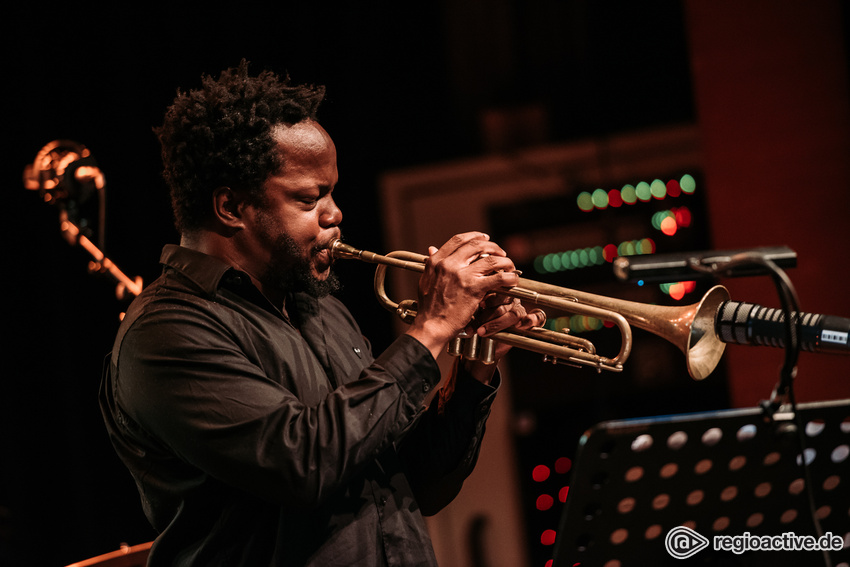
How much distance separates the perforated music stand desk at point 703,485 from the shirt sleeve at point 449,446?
77 centimetres

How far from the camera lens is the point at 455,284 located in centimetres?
226

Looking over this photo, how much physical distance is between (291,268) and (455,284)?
1.55 ft

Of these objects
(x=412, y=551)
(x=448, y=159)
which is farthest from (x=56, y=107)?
(x=412, y=551)

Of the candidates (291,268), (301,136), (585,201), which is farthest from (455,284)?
(585,201)

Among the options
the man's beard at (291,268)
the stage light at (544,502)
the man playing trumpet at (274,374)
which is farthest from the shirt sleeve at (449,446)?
Answer: the stage light at (544,502)

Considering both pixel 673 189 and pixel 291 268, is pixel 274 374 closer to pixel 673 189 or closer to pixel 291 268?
pixel 291 268

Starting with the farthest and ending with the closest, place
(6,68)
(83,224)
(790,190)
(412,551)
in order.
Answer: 1. (6,68)
2. (790,190)
3. (83,224)
4. (412,551)

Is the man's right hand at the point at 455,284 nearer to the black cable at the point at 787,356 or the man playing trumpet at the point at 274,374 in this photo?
the man playing trumpet at the point at 274,374

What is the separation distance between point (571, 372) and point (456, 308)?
152 inches

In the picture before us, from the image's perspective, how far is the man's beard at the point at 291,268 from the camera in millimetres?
2375

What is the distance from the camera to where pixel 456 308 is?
7.34 ft

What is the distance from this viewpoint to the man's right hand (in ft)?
7.27

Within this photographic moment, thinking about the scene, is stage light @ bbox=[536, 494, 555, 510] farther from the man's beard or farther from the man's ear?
the man's ear

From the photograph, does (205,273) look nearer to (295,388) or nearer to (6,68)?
(295,388)
